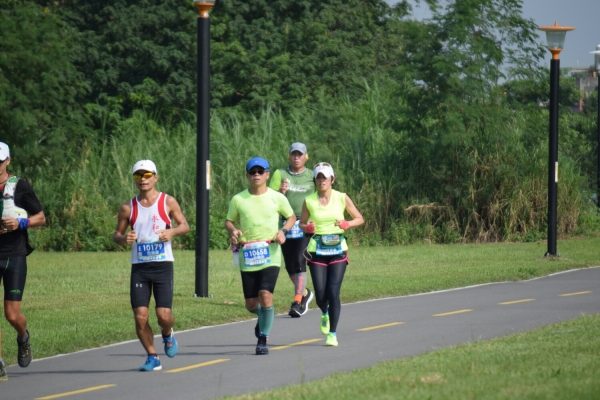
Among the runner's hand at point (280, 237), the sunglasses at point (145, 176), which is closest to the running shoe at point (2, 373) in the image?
the sunglasses at point (145, 176)

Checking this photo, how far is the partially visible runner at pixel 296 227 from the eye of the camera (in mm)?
13891

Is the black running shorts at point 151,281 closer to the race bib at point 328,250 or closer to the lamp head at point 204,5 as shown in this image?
the race bib at point 328,250

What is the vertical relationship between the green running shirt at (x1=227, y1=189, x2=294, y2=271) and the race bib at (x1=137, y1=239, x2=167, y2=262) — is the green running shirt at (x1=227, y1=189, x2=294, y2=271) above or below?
above

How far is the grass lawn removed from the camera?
12828 millimetres

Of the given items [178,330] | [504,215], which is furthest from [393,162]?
[178,330]

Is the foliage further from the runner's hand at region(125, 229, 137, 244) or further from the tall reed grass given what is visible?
the runner's hand at region(125, 229, 137, 244)

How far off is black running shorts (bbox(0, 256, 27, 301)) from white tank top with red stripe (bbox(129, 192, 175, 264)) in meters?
0.99

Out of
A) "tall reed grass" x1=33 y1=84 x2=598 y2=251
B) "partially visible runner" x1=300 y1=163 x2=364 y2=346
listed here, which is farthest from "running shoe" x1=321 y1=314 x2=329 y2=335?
"tall reed grass" x1=33 y1=84 x2=598 y2=251

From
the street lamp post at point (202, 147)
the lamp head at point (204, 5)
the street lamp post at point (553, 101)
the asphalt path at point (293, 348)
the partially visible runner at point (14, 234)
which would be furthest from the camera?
the street lamp post at point (553, 101)

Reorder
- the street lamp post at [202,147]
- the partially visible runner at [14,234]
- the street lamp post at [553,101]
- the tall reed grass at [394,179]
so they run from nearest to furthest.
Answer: the partially visible runner at [14,234]
the street lamp post at [202,147]
the street lamp post at [553,101]
the tall reed grass at [394,179]

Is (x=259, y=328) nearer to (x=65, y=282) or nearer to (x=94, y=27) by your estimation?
(x=65, y=282)

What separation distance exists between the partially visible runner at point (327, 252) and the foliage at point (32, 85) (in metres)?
16.6

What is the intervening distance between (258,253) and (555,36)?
12.8 metres

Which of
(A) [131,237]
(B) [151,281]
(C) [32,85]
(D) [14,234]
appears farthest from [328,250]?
(C) [32,85]
